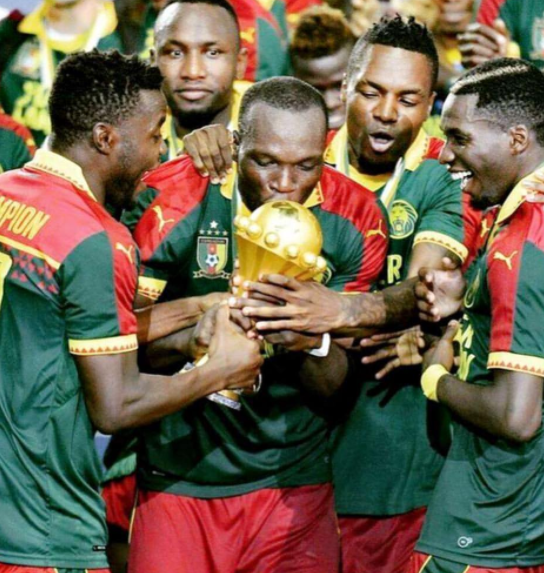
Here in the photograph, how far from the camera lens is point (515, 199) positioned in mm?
4324

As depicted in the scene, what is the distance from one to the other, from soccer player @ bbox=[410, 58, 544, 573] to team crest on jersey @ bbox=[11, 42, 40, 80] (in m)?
3.29

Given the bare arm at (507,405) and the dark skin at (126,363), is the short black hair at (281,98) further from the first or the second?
the bare arm at (507,405)

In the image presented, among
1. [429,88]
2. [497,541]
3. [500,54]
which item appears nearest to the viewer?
[497,541]

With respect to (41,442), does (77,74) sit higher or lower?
higher

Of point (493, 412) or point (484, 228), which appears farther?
point (484, 228)

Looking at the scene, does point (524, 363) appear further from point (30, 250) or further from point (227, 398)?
point (30, 250)

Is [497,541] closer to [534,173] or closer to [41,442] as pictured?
[534,173]

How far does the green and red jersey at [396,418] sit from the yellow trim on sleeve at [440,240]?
10 centimetres

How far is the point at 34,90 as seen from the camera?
7305 mm

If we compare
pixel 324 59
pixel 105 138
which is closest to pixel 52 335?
pixel 105 138

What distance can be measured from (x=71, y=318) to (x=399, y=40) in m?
2.05

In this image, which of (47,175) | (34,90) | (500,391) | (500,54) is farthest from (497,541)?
(34,90)

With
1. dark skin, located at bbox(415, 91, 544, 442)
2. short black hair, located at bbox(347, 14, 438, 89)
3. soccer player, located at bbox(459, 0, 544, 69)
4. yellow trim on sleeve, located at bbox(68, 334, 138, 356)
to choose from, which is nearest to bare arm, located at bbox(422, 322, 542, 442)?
dark skin, located at bbox(415, 91, 544, 442)

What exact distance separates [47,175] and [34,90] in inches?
129
